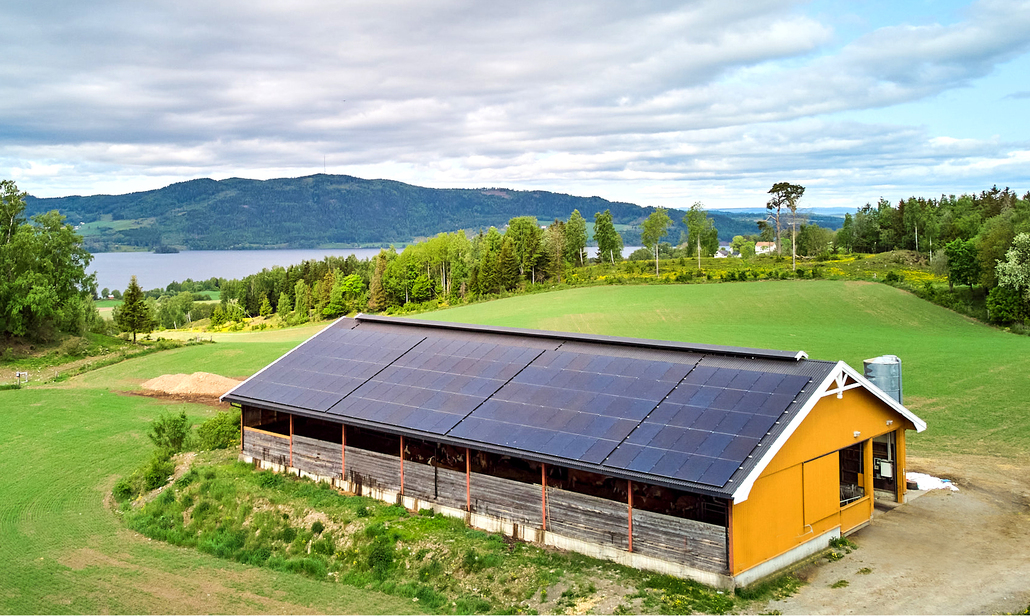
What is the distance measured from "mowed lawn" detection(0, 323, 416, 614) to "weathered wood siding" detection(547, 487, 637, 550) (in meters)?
3.96

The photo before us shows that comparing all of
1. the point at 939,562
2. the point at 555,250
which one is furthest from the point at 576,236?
the point at 939,562

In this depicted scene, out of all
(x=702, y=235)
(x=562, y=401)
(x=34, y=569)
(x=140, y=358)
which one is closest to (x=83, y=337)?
(x=140, y=358)

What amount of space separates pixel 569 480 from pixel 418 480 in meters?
4.15

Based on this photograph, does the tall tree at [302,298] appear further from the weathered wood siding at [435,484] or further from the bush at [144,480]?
the weathered wood siding at [435,484]

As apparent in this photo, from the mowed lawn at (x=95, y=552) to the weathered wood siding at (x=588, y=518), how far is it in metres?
3.96

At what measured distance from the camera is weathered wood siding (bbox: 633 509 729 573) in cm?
1516

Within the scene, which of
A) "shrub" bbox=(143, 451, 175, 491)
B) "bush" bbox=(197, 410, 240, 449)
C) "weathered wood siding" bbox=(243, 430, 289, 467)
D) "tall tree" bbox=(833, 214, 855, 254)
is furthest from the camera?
"tall tree" bbox=(833, 214, 855, 254)

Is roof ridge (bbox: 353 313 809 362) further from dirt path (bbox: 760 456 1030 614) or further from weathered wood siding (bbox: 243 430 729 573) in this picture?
weathered wood siding (bbox: 243 430 729 573)

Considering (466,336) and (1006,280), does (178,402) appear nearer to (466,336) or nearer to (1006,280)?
(466,336)

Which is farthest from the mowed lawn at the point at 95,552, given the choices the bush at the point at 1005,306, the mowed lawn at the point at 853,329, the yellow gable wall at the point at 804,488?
the bush at the point at 1005,306

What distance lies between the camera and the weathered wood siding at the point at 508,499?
17.9 meters

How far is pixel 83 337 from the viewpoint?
59.5 metres

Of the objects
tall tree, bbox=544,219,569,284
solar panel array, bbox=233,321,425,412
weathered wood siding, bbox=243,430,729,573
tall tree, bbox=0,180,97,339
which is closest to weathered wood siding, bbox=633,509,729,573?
weathered wood siding, bbox=243,430,729,573

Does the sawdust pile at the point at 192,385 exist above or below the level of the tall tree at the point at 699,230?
below
